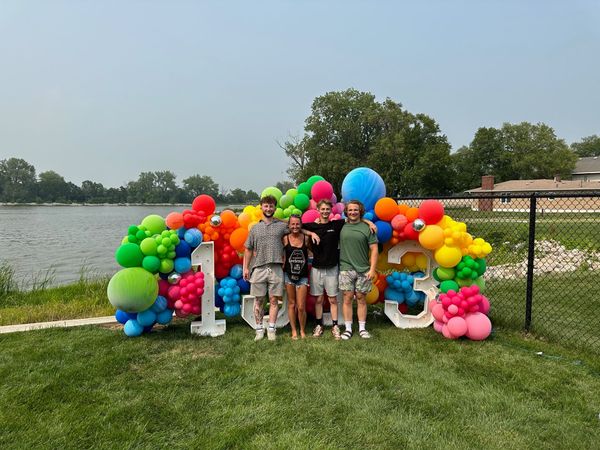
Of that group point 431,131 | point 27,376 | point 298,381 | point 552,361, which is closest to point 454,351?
point 552,361

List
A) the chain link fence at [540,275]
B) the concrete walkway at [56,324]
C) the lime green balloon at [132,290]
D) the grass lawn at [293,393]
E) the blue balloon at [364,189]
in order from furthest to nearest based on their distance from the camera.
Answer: the blue balloon at [364,189], the concrete walkway at [56,324], the chain link fence at [540,275], the lime green balloon at [132,290], the grass lawn at [293,393]

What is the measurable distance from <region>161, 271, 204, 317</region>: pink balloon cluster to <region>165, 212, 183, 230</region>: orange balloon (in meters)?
0.59

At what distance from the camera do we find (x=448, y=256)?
4699 mm

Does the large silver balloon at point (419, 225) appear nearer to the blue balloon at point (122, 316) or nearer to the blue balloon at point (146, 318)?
the blue balloon at point (146, 318)

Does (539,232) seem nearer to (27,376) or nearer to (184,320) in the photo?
(184,320)

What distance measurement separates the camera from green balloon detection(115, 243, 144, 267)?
446 cm

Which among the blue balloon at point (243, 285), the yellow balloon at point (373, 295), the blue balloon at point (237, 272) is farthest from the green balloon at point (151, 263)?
the yellow balloon at point (373, 295)

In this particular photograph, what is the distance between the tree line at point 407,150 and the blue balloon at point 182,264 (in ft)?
126

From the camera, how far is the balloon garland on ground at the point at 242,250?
14.7 feet

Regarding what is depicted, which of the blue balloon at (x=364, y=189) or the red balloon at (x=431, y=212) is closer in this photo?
the red balloon at (x=431, y=212)

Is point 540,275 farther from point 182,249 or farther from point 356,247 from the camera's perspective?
point 182,249

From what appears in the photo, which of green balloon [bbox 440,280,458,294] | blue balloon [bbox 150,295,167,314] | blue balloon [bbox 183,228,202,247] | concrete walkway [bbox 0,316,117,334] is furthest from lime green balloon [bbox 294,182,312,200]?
concrete walkway [bbox 0,316,117,334]

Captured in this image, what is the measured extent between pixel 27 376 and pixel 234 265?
7.63ft

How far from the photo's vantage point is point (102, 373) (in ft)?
11.9
